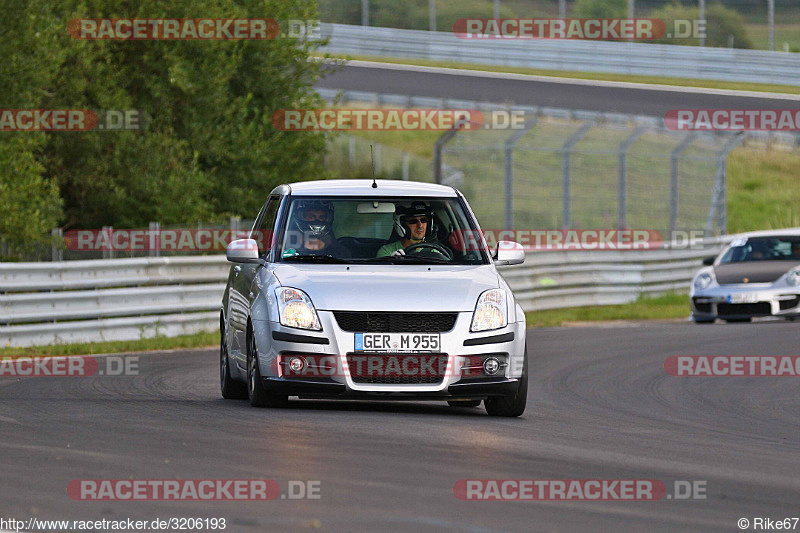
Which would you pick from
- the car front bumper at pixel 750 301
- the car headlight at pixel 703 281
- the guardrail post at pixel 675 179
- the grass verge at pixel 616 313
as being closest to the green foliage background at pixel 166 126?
the grass verge at pixel 616 313

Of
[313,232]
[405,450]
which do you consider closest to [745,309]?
[313,232]

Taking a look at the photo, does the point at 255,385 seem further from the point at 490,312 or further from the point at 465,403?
the point at 465,403

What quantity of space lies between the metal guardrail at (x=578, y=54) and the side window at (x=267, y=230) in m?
30.9

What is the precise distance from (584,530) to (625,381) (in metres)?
7.26

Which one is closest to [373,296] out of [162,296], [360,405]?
[360,405]

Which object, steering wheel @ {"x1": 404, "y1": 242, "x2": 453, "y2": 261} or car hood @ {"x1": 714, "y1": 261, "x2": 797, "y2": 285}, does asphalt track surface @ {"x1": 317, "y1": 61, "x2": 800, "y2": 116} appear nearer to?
car hood @ {"x1": 714, "y1": 261, "x2": 797, "y2": 285}

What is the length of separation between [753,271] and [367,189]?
11.4 m

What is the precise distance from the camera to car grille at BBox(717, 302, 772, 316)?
20.2 m

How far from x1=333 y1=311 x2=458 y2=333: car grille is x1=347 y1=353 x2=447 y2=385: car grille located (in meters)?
0.15

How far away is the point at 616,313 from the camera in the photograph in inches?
909

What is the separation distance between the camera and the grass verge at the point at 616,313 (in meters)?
22.3

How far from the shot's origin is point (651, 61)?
42.4 meters

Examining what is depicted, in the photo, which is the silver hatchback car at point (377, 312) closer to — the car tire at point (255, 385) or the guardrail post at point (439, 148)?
the car tire at point (255, 385)

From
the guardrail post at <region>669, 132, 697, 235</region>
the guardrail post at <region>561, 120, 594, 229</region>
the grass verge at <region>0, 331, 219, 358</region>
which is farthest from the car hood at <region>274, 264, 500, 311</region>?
the guardrail post at <region>669, 132, 697, 235</region>
